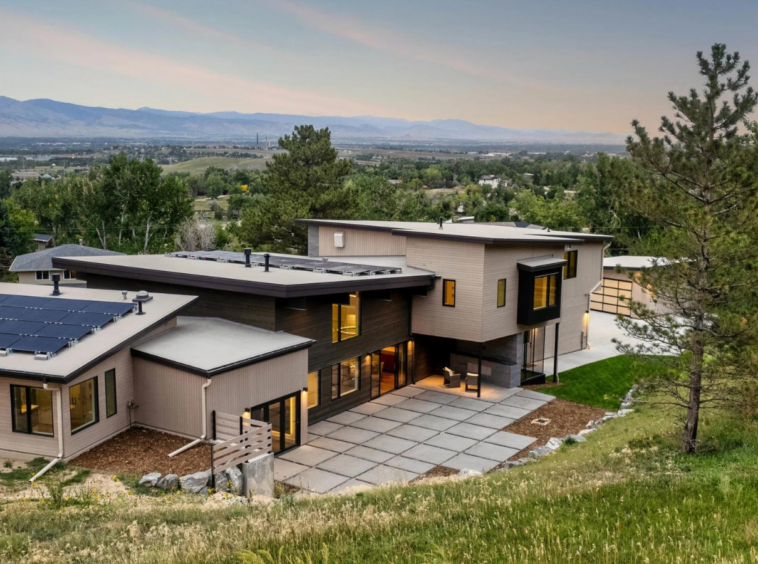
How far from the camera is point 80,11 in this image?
5433 inches

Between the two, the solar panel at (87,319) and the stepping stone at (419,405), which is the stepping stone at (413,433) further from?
the solar panel at (87,319)

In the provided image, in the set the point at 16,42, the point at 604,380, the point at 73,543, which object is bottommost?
the point at 604,380

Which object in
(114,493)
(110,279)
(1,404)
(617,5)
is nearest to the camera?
(114,493)

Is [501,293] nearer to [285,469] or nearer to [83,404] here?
[285,469]

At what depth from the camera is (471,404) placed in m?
22.6

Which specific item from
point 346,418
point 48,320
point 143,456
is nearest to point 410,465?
point 346,418

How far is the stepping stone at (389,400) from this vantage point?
22.4 metres

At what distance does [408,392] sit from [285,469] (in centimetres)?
798

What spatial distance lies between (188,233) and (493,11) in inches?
4200

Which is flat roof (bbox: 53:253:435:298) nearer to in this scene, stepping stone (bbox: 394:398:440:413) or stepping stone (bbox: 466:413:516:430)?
stepping stone (bbox: 394:398:440:413)

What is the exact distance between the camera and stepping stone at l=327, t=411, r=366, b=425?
20.4 meters

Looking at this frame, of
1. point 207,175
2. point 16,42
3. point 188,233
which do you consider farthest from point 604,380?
point 16,42

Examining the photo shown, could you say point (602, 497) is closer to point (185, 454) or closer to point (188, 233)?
point (185, 454)

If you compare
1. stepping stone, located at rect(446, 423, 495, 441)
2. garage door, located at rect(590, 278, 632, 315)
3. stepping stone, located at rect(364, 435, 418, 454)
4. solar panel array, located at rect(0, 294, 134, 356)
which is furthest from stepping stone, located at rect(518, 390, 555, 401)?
garage door, located at rect(590, 278, 632, 315)
